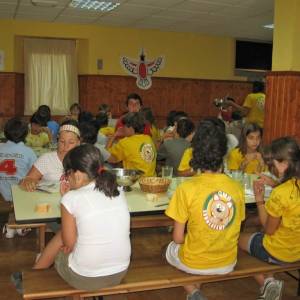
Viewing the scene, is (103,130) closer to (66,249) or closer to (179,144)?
(179,144)

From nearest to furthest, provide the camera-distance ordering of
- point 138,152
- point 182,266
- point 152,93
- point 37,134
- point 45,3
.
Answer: point 182,266 → point 138,152 → point 37,134 → point 45,3 → point 152,93

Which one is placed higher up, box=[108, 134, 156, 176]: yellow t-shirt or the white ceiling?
the white ceiling

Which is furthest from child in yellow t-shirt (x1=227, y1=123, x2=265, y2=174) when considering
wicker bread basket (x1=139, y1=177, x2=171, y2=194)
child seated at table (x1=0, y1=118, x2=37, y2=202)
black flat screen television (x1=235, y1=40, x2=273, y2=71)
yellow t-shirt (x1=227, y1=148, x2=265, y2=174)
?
black flat screen television (x1=235, y1=40, x2=273, y2=71)

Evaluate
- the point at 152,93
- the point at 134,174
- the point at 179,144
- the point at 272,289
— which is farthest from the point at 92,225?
the point at 152,93

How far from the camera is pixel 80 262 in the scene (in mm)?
2289

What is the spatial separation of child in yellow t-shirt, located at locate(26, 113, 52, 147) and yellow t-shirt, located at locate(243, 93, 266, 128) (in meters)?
3.58

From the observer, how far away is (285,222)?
2.67m

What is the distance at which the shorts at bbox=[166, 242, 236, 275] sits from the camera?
2555 mm

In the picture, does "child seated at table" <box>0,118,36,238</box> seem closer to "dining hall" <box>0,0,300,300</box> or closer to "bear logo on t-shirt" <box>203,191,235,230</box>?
"dining hall" <box>0,0,300,300</box>

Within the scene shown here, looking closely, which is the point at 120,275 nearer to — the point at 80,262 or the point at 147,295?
the point at 80,262

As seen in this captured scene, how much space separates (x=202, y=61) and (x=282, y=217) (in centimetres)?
883

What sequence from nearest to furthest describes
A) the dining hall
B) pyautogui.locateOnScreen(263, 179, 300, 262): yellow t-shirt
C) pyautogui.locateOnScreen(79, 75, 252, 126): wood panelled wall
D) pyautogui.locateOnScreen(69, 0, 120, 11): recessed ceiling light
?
the dining hall < pyautogui.locateOnScreen(263, 179, 300, 262): yellow t-shirt < pyautogui.locateOnScreen(69, 0, 120, 11): recessed ceiling light < pyautogui.locateOnScreen(79, 75, 252, 126): wood panelled wall

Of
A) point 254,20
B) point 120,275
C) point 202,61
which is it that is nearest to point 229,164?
point 120,275

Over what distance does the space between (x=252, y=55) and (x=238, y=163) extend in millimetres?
7996
